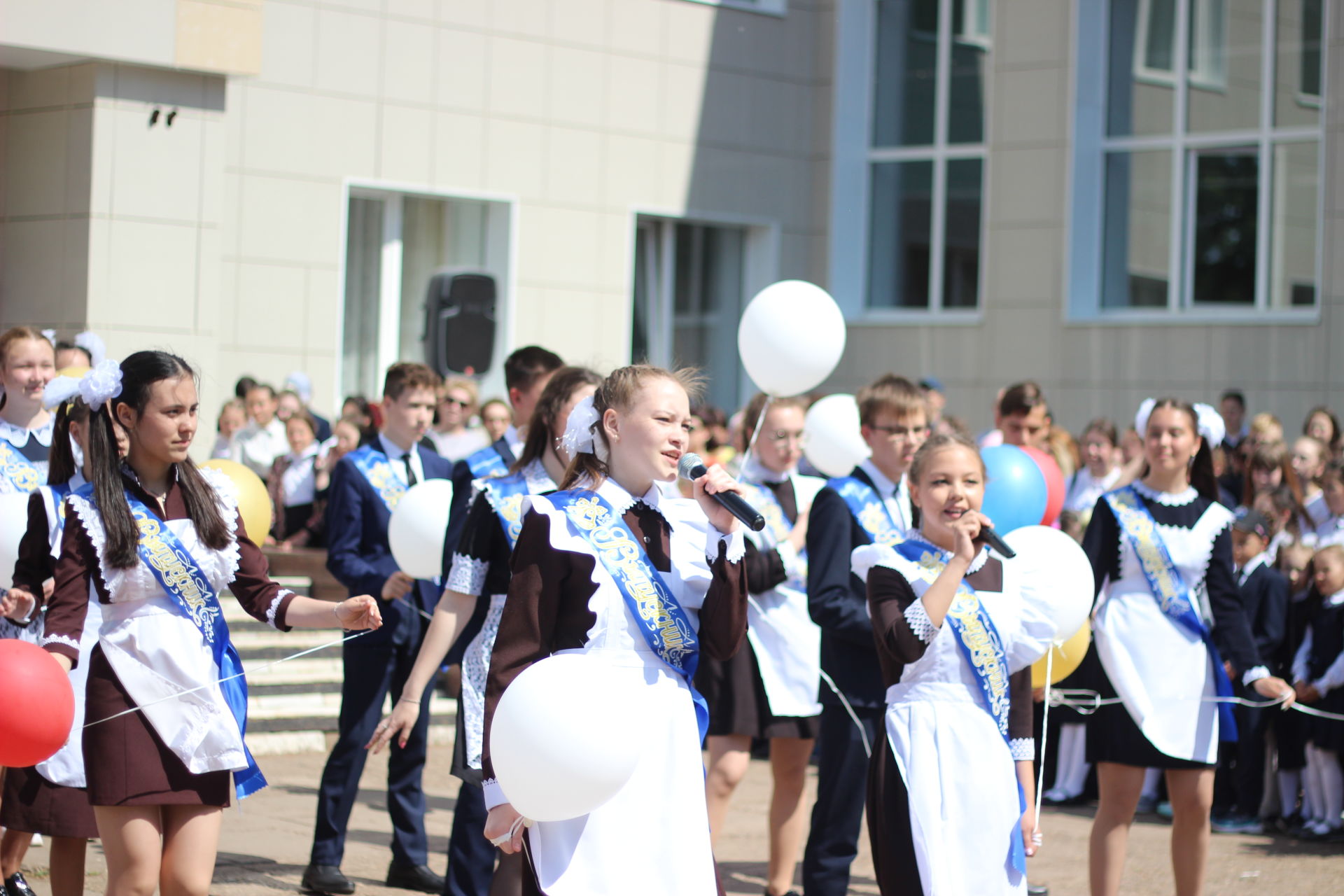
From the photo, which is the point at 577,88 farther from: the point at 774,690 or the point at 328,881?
the point at 328,881

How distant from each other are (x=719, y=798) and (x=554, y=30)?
1207 centimetres

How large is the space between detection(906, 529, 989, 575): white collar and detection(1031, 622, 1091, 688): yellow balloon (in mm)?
758

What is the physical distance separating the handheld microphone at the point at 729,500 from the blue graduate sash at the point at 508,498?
4.90 ft

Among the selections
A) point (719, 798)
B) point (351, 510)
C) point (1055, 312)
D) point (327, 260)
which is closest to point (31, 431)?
point (351, 510)

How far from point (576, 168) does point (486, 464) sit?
1161cm

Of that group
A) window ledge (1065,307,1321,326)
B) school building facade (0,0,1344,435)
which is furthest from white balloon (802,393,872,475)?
window ledge (1065,307,1321,326)

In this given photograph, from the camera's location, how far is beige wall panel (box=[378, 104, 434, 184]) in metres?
16.2

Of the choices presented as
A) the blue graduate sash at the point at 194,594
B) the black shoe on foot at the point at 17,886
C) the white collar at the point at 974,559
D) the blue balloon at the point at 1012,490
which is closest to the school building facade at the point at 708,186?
the black shoe on foot at the point at 17,886

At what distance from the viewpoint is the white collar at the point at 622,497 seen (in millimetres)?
3932

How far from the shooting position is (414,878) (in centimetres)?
667

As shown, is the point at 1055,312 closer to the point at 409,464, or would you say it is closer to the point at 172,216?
the point at 172,216

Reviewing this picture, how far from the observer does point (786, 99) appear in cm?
1877

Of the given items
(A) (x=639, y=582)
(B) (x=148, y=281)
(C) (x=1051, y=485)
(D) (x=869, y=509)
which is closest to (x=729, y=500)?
(A) (x=639, y=582)

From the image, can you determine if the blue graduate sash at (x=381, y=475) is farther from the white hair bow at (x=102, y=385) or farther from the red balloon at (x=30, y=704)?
the red balloon at (x=30, y=704)
